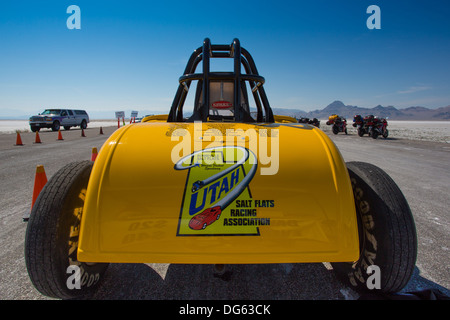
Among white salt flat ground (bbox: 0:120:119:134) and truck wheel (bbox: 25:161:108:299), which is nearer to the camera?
truck wheel (bbox: 25:161:108:299)

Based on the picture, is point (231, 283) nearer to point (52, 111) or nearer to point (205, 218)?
point (205, 218)

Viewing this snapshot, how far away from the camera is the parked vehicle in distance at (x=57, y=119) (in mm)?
20234

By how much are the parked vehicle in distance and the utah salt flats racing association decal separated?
21.8 meters

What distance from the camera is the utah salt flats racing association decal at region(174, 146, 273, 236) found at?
4.71 feet

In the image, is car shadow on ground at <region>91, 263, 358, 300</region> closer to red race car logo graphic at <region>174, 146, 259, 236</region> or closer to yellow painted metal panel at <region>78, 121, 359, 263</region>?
yellow painted metal panel at <region>78, 121, 359, 263</region>

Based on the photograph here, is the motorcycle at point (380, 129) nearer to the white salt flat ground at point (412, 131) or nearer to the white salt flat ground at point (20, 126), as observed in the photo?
the white salt flat ground at point (412, 131)

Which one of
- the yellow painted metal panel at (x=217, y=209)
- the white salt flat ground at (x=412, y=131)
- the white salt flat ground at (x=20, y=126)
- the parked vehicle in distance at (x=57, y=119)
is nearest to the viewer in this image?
the yellow painted metal panel at (x=217, y=209)

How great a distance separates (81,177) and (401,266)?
213 centimetres

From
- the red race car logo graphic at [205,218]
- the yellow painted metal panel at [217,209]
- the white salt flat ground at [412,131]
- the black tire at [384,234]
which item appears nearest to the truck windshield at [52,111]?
the white salt flat ground at [412,131]

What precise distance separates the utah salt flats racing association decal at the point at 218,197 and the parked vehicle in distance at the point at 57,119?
21768mm

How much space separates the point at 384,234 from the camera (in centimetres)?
149

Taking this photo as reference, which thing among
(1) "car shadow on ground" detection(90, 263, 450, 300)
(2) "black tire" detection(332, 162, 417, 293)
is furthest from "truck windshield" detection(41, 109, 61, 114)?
(2) "black tire" detection(332, 162, 417, 293)

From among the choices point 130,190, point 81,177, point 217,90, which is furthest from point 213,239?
point 217,90
